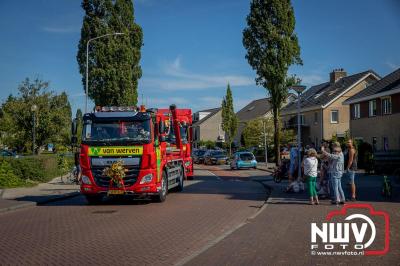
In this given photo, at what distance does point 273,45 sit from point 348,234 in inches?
1194

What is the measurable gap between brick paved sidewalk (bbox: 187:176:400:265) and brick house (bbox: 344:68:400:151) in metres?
23.5

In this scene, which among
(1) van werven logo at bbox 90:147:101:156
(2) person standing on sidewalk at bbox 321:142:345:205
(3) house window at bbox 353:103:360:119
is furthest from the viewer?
(3) house window at bbox 353:103:360:119

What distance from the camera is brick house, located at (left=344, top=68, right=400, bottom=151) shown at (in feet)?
117

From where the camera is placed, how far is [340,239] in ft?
29.7

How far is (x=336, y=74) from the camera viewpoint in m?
59.9

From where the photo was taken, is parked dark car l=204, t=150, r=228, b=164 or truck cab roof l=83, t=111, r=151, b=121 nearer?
truck cab roof l=83, t=111, r=151, b=121

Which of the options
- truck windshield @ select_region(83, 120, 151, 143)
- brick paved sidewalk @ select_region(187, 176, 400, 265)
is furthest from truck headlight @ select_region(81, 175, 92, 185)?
brick paved sidewalk @ select_region(187, 176, 400, 265)

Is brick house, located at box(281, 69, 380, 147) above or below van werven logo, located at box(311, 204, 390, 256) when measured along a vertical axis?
above

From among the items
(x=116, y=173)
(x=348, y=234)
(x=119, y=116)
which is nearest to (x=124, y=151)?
(x=116, y=173)

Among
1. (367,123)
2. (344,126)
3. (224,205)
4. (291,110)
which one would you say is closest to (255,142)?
(291,110)

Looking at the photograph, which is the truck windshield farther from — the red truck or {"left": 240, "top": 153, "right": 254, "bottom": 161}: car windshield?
{"left": 240, "top": 153, "right": 254, "bottom": 161}: car windshield

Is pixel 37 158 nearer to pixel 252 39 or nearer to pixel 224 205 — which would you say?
pixel 224 205

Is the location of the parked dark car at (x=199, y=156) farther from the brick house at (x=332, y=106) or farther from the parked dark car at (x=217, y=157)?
the brick house at (x=332, y=106)

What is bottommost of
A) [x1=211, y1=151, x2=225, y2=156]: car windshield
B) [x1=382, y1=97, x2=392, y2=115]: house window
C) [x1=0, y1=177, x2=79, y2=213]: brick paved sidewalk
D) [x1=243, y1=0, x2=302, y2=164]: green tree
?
[x1=0, y1=177, x2=79, y2=213]: brick paved sidewalk
